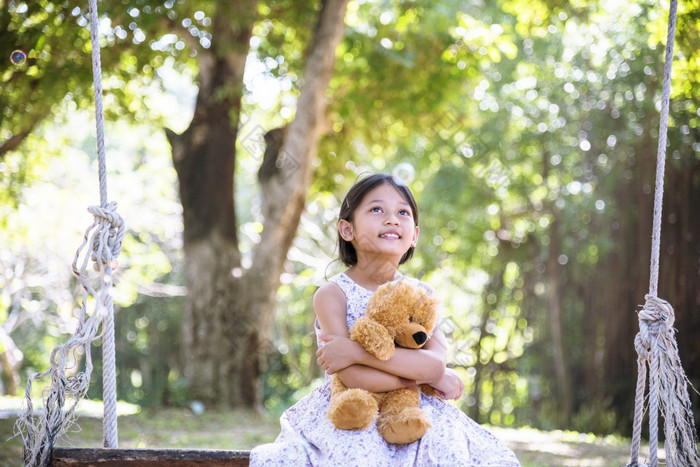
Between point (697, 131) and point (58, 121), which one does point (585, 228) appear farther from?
point (58, 121)

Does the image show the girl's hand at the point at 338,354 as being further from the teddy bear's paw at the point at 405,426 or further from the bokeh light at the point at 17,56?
the bokeh light at the point at 17,56

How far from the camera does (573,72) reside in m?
7.72

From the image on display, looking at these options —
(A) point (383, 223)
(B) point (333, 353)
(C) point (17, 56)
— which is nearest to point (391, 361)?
(B) point (333, 353)

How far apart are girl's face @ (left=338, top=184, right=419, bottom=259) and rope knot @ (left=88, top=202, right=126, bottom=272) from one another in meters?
0.66

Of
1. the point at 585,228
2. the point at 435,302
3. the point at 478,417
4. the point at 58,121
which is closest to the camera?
the point at 435,302

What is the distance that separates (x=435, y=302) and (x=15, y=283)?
10137 millimetres

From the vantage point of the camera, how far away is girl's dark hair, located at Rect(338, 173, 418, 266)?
6.64 ft

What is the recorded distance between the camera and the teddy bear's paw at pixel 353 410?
1.67 metres

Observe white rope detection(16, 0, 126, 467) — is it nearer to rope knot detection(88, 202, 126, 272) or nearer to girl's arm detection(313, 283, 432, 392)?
rope knot detection(88, 202, 126, 272)

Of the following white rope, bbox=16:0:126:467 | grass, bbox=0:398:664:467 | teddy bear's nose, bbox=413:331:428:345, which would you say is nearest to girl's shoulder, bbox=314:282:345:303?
teddy bear's nose, bbox=413:331:428:345

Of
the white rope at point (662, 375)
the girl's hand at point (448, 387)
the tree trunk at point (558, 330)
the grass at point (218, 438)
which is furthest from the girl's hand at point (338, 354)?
the tree trunk at point (558, 330)

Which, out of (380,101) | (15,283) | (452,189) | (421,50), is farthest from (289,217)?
(15,283)

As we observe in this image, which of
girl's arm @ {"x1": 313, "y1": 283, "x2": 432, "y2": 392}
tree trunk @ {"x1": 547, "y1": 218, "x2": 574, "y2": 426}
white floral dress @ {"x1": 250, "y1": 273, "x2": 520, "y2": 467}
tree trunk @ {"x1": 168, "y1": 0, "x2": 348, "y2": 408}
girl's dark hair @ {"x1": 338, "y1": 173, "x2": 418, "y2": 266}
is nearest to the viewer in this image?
white floral dress @ {"x1": 250, "y1": 273, "x2": 520, "y2": 467}

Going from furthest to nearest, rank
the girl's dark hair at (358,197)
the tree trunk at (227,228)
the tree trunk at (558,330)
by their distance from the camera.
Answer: the tree trunk at (558,330)
the tree trunk at (227,228)
the girl's dark hair at (358,197)
